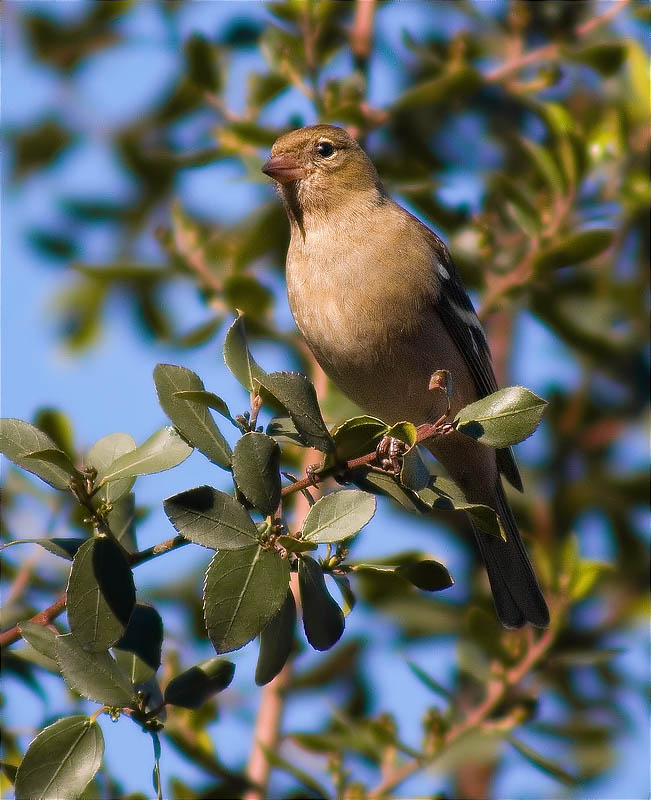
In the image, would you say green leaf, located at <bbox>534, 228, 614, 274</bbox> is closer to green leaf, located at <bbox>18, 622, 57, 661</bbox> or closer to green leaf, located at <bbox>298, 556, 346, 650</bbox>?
green leaf, located at <bbox>298, 556, 346, 650</bbox>

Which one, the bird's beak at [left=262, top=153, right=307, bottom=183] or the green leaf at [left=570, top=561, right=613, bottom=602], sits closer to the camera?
the green leaf at [left=570, top=561, right=613, bottom=602]

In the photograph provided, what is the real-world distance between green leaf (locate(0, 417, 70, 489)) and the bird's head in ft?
7.40

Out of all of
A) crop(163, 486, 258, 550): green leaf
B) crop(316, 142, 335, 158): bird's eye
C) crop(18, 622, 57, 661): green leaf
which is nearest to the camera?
crop(163, 486, 258, 550): green leaf

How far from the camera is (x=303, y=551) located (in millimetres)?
2166

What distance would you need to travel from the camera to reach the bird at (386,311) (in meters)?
3.90

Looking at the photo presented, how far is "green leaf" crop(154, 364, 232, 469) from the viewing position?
2.25 meters

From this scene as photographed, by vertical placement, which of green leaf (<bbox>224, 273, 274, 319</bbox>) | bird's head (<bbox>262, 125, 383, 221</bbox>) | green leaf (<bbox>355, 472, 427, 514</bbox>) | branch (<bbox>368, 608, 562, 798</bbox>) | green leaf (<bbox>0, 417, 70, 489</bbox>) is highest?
green leaf (<bbox>0, 417, 70, 489</bbox>)

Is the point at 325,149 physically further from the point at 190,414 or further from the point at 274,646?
the point at 274,646

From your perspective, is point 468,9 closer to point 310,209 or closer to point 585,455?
point 310,209

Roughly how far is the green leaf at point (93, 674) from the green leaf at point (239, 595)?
0.29 m

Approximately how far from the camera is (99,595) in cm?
211

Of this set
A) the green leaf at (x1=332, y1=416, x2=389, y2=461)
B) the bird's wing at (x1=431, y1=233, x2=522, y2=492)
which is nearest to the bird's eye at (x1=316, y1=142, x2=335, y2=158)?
the bird's wing at (x1=431, y1=233, x2=522, y2=492)

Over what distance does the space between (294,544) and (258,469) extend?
18cm

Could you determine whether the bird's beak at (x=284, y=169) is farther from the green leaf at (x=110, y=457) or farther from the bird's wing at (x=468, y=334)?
the green leaf at (x=110, y=457)
